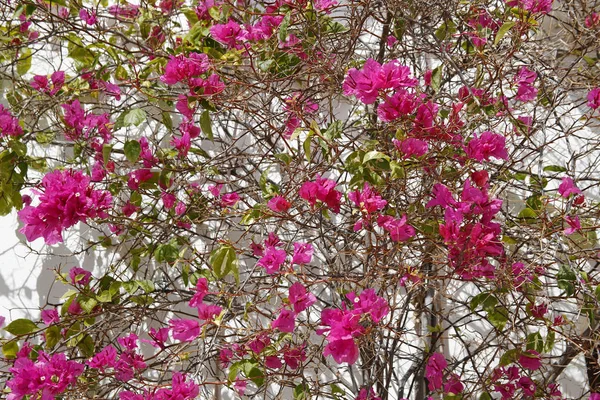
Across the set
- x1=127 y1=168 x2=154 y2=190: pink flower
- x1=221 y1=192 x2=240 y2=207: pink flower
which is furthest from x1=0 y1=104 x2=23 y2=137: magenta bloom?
x1=221 y1=192 x2=240 y2=207: pink flower

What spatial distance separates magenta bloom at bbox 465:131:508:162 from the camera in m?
1.26

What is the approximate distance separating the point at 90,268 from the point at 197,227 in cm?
38

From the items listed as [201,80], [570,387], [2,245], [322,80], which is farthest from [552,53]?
[2,245]

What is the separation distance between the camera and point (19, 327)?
1621 millimetres

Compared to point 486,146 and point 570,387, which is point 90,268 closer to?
point 486,146

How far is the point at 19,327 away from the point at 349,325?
98 cm

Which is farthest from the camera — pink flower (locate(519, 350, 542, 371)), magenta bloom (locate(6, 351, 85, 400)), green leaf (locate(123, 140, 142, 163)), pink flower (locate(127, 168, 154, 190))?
pink flower (locate(127, 168, 154, 190))

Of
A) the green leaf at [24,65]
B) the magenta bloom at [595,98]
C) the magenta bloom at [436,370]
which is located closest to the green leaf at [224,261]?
the magenta bloom at [436,370]

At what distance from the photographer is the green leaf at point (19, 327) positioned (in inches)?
63.7

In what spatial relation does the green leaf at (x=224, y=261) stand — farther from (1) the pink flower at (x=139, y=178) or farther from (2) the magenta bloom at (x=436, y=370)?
(2) the magenta bloom at (x=436, y=370)

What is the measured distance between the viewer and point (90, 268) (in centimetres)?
202

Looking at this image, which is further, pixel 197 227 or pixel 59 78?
pixel 197 227

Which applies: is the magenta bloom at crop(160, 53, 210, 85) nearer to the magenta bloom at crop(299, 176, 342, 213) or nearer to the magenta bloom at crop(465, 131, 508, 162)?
the magenta bloom at crop(299, 176, 342, 213)

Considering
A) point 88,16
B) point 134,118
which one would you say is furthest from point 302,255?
point 88,16
